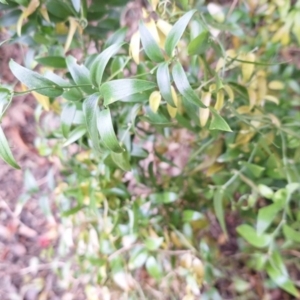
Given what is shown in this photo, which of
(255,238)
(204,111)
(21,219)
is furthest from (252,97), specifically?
(21,219)

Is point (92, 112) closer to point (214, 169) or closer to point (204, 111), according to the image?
point (204, 111)

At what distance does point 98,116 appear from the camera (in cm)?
57

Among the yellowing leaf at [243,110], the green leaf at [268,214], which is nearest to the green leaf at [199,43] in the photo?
the yellowing leaf at [243,110]

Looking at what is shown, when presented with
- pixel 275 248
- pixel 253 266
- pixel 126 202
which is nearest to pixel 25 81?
pixel 126 202

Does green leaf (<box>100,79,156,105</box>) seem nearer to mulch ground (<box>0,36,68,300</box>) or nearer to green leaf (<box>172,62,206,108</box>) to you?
green leaf (<box>172,62,206,108</box>)

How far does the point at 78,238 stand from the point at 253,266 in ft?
1.30

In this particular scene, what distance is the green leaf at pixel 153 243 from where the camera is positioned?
0.90m

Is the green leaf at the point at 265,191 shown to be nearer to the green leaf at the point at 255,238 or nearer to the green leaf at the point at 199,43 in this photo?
the green leaf at the point at 255,238

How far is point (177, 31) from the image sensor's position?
59 centimetres

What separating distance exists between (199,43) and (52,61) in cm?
28

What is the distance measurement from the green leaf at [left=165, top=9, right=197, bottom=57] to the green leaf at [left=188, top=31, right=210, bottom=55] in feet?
0.13

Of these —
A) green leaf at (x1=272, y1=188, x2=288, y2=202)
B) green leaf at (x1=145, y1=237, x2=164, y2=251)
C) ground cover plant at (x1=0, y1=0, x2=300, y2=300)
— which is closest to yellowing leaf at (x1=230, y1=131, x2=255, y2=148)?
ground cover plant at (x1=0, y1=0, x2=300, y2=300)

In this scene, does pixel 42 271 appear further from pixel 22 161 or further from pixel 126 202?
pixel 126 202

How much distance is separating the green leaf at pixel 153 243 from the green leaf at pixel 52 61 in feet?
1.19
